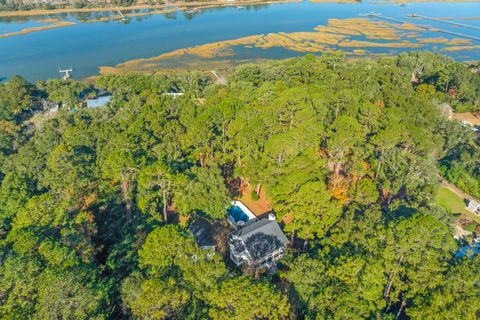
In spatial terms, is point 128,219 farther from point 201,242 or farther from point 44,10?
point 44,10

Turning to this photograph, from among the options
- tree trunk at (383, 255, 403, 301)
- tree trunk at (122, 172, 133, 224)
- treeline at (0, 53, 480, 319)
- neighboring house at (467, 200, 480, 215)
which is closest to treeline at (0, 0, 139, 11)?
treeline at (0, 53, 480, 319)

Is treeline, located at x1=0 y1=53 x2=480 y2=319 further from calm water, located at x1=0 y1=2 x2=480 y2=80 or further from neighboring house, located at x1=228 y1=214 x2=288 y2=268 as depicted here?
calm water, located at x1=0 y1=2 x2=480 y2=80

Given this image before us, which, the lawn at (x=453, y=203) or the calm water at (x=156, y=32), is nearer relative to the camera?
the lawn at (x=453, y=203)

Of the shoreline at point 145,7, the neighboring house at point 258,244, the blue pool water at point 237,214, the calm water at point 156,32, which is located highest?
the shoreline at point 145,7

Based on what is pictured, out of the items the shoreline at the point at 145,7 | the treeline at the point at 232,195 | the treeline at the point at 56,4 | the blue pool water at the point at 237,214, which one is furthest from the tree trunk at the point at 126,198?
the treeline at the point at 56,4

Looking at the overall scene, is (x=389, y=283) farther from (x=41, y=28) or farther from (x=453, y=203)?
(x=41, y=28)

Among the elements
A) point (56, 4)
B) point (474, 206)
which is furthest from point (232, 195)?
point (56, 4)

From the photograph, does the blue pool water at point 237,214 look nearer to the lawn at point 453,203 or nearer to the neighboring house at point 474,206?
the lawn at point 453,203
